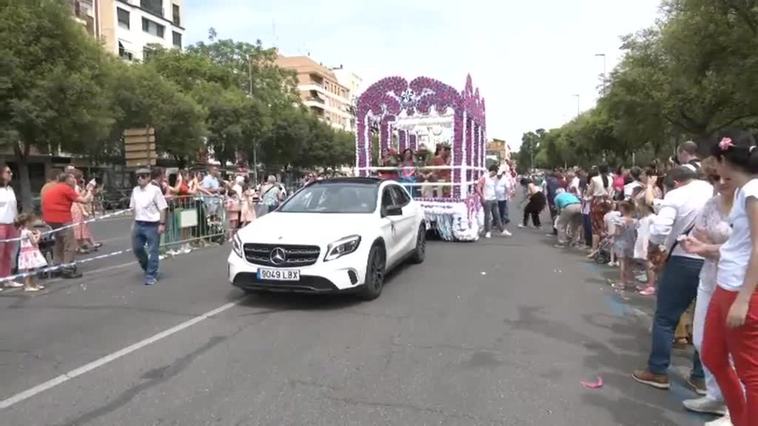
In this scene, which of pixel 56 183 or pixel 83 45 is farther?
pixel 83 45

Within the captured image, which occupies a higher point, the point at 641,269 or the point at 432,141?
the point at 432,141

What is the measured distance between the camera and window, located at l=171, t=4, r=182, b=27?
68.2m

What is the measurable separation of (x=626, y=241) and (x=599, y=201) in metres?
3.06

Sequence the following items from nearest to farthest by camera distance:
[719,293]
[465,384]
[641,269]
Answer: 1. [719,293]
2. [465,384]
3. [641,269]

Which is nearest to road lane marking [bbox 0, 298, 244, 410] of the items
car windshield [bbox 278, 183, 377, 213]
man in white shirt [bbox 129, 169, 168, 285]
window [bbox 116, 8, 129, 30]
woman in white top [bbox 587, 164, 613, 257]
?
car windshield [bbox 278, 183, 377, 213]

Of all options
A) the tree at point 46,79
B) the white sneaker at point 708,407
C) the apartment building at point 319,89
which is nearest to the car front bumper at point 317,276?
the white sneaker at point 708,407

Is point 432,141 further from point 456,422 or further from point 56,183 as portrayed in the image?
point 456,422

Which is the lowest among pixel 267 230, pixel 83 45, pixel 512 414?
Answer: pixel 512 414

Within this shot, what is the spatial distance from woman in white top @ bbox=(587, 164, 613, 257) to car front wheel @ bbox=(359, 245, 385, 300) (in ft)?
17.5

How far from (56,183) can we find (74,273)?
1.50 m

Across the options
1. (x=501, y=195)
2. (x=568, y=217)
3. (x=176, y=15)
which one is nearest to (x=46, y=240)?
(x=568, y=217)

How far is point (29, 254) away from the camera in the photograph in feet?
29.4

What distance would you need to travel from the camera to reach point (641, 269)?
32.1 ft

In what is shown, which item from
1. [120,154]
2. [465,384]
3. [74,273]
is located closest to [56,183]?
[74,273]
